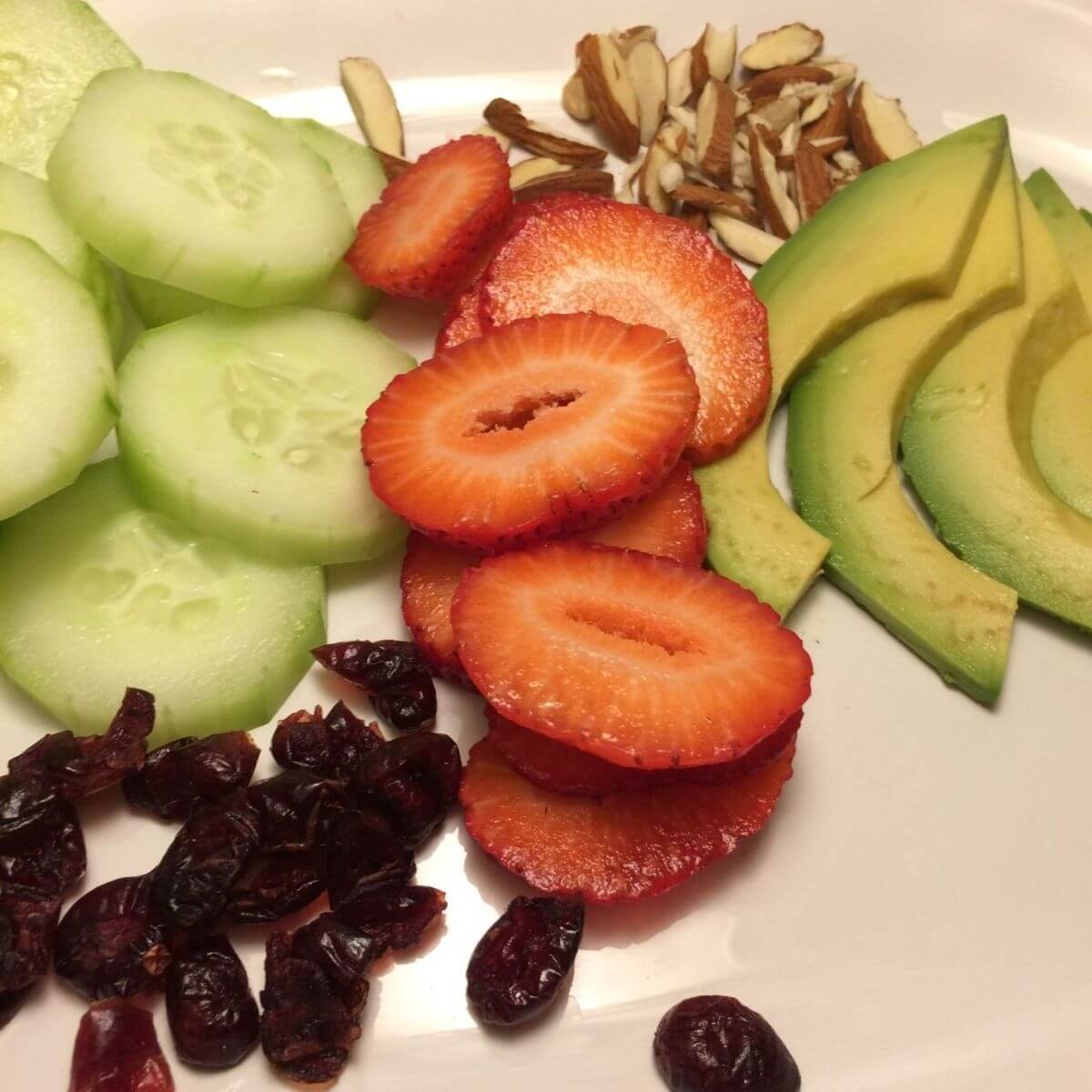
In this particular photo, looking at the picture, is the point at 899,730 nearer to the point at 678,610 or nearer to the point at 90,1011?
the point at 678,610

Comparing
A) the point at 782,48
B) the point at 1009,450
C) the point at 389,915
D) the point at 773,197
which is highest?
the point at 782,48

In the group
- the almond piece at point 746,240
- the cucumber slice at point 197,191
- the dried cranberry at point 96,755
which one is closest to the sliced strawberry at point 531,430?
the cucumber slice at point 197,191

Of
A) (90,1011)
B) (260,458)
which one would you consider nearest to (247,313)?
(260,458)

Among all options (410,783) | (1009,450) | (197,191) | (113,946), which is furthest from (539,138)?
(113,946)

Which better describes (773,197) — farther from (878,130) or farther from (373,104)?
(373,104)

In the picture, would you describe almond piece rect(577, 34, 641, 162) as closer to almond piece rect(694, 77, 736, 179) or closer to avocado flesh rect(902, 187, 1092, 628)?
almond piece rect(694, 77, 736, 179)

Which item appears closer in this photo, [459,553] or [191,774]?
[191,774]
